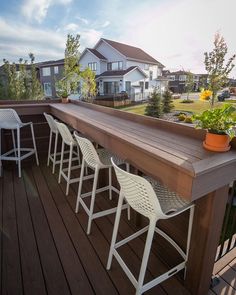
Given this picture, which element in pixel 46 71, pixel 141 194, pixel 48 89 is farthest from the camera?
pixel 48 89

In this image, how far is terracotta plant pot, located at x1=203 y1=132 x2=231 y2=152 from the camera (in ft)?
3.72

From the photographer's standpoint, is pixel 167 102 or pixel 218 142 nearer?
pixel 218 142

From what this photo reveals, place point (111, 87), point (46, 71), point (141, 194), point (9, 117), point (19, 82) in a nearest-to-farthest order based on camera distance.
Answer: point (141, 194)
point (9, 117)
point (19, 82)
point (111, 87)
point (46, 71)

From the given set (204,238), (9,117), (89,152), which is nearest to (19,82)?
(9,117)

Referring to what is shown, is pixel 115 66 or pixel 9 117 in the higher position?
pixel 115 66

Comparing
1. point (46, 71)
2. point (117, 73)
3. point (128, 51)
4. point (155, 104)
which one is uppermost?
point (128, 51)

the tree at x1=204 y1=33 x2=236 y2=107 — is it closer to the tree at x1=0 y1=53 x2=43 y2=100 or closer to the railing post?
the railing post

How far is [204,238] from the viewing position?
120 centimetres

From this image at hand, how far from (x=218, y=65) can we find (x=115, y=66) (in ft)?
43.4

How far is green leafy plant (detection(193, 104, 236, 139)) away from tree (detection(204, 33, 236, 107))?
5.49m

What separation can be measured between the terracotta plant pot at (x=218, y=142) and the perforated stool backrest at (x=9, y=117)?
2.71 metres

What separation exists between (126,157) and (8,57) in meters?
10.5

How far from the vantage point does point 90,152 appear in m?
1.73

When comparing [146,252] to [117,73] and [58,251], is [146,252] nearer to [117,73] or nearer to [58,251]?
[58,251]
